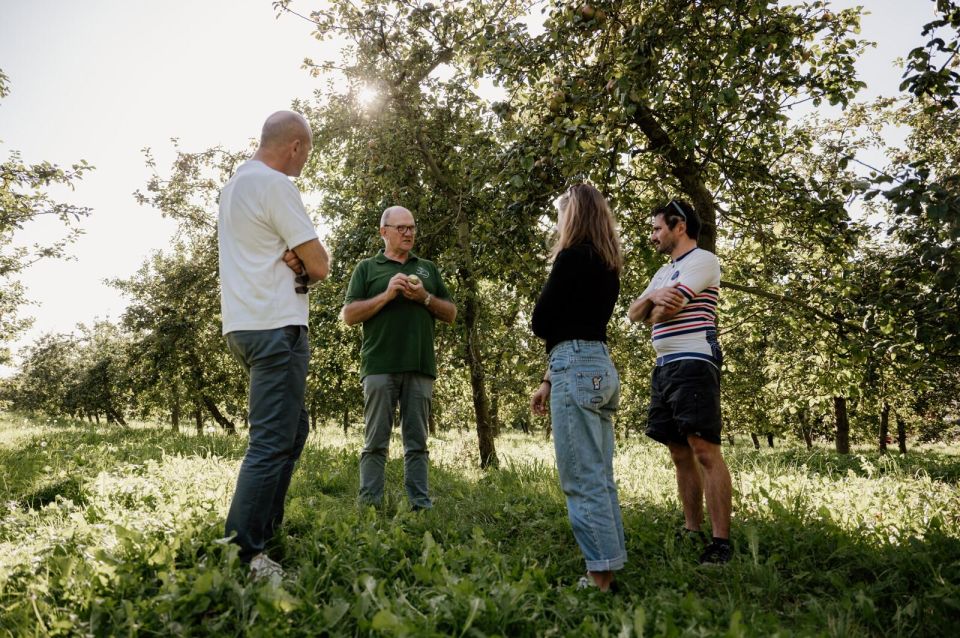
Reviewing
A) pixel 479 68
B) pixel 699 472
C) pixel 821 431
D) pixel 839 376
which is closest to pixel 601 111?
pixel 479 68

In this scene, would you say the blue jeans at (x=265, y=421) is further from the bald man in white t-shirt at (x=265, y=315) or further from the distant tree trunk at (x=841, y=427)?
the distant tree trunk at (x=841, y=427)

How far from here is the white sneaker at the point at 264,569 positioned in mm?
2590

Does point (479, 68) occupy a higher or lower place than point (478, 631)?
higher

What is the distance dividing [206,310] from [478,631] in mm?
15882

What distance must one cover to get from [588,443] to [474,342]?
14.9 ft

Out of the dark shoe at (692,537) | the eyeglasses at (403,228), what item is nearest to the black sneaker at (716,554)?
the dark shoe at (692,537)

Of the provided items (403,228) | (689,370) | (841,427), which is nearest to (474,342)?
(403,228)

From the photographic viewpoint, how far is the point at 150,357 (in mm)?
15477

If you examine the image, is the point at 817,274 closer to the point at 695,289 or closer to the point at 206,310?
the point at 695,289

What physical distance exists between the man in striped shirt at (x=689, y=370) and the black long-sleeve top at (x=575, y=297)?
2.09 feet

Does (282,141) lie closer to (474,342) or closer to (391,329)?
(391,329)

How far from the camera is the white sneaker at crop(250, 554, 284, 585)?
259 cm

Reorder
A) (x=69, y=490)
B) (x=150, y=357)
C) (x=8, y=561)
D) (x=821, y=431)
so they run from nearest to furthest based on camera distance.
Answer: (x=8, y=561)
(x=69, y=490)
(x=150, y=357)
(x=821, y=431)

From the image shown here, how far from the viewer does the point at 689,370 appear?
3.61 meters
